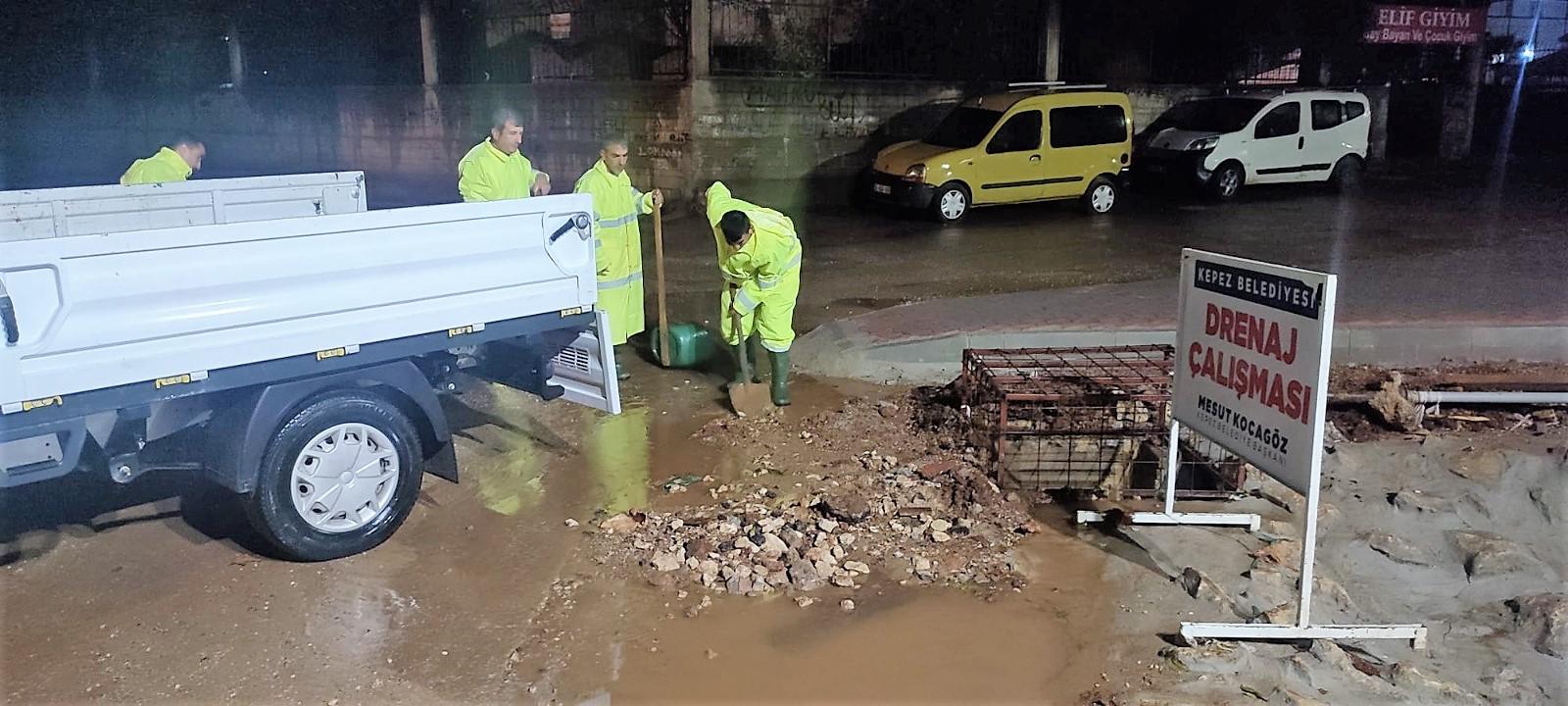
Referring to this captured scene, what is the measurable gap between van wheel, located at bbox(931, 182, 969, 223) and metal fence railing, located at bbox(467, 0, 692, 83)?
4.24m

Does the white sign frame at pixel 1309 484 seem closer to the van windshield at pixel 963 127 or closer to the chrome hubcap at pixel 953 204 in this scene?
the chrome hubcap at pixel 953 204

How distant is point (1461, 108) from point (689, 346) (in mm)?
21099

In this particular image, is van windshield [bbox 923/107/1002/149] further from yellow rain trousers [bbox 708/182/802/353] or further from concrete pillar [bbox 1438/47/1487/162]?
concrete pillar [bbox 1438/47/1487/162]

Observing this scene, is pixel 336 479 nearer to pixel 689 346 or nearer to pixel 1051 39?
pixel 689 346

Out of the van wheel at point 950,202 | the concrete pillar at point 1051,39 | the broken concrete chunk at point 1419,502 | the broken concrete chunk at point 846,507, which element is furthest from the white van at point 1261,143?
the broken concrete chunk at point 846,507

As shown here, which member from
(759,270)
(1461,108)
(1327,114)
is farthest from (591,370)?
(1461,108)

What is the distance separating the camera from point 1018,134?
14766 mm

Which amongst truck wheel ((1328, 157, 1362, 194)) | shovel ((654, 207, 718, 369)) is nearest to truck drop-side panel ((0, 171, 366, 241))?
shovel ((654, 207, 718, 369))

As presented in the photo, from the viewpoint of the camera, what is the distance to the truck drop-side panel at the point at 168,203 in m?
5.58

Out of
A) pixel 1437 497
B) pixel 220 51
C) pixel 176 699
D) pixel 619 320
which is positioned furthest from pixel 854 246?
pixel 220 51

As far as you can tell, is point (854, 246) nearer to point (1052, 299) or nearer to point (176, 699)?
point (1052, 299)

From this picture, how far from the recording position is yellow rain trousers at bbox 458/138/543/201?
6.92 m

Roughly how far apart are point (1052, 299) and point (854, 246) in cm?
394

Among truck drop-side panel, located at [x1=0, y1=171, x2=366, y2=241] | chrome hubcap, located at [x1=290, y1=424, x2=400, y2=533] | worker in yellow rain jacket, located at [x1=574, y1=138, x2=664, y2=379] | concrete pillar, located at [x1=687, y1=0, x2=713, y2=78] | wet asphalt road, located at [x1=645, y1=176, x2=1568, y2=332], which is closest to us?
chrome hubcap, located at [x1=290, y1=424, x2=400, y2=533]
